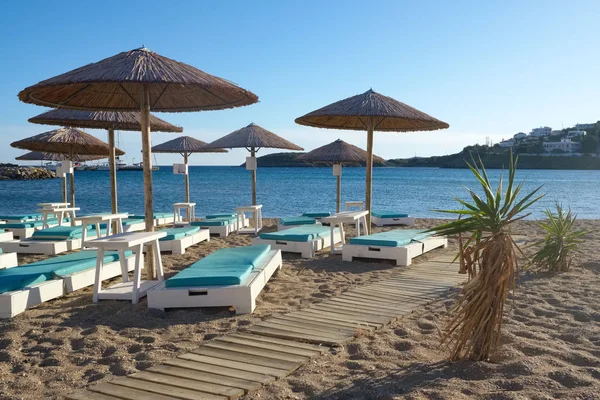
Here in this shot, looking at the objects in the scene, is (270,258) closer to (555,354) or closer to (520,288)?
(520,288)

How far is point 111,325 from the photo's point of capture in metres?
3.85

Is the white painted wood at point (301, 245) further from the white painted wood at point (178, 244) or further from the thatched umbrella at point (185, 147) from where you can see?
the thatched umbrella at point (185, 147)

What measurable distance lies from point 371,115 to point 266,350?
4.99 m

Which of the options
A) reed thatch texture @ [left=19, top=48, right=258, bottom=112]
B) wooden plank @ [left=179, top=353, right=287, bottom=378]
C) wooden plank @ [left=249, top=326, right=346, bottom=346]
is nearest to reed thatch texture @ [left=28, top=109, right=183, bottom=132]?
reed thatch texture @ [left=19, top=48, right=258, bottom=112]

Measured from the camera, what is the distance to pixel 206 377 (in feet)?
8.96

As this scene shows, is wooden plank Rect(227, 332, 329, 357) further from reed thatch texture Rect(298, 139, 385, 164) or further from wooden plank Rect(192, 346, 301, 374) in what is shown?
reed thatch texture Rect(298, 139, 385, 164)

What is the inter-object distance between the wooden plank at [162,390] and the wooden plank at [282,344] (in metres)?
0.77

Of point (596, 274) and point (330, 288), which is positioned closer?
point (330, 288)

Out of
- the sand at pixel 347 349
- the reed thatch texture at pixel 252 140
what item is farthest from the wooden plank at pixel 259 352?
the reed thatch texture at pixel 252 140

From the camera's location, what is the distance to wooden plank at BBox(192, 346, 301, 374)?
2.90m

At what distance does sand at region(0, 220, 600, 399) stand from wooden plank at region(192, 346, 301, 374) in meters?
0.10

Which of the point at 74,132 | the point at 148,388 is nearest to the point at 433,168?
the point at 74,132

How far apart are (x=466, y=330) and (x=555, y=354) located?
724 mm

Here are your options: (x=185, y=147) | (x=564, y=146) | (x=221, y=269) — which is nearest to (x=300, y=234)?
(x=221, y=269)
